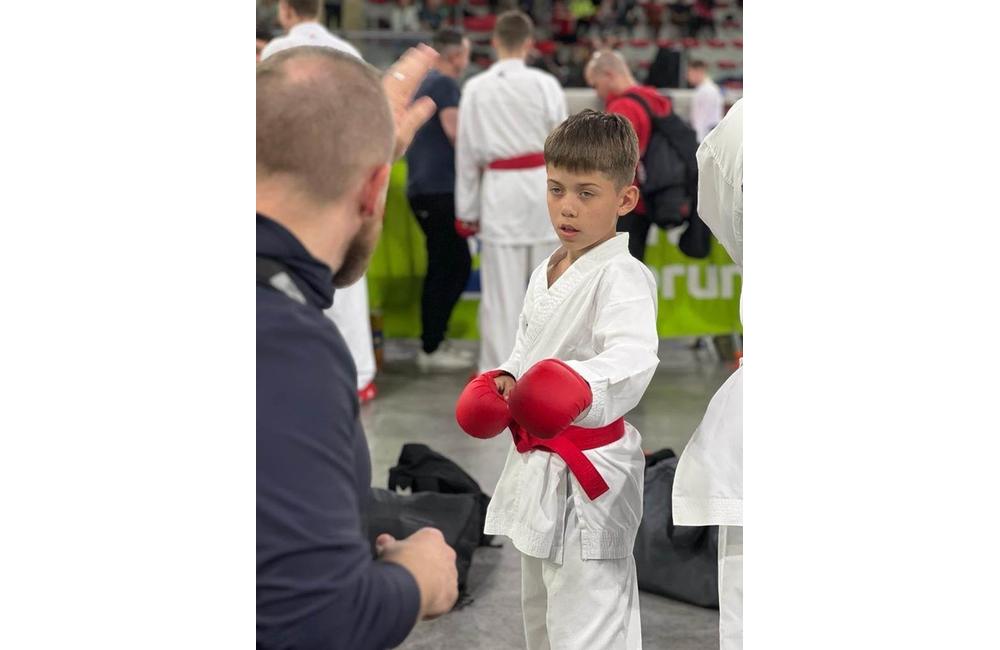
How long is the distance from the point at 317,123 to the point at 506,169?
13.7ft

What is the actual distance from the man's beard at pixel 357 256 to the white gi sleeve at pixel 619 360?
60 centimetres

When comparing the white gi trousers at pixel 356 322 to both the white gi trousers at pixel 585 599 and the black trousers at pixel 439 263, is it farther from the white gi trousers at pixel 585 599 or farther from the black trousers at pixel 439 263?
the white gi trousers at pixel 585 599

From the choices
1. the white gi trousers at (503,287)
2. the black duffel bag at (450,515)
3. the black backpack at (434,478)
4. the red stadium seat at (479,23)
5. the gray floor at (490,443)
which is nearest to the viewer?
the gray floor at (490,443)

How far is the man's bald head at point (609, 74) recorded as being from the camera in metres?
5.02

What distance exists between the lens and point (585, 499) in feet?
6.69

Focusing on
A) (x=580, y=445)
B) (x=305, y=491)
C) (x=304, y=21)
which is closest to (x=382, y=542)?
(x=305, y=491)

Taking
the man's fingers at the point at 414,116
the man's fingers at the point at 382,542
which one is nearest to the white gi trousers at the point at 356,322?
the man's fingers at the point at 414,116

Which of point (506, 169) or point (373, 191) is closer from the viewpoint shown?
point (373, 191)

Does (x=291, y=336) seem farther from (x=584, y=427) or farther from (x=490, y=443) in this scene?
(x=490, y=443)
